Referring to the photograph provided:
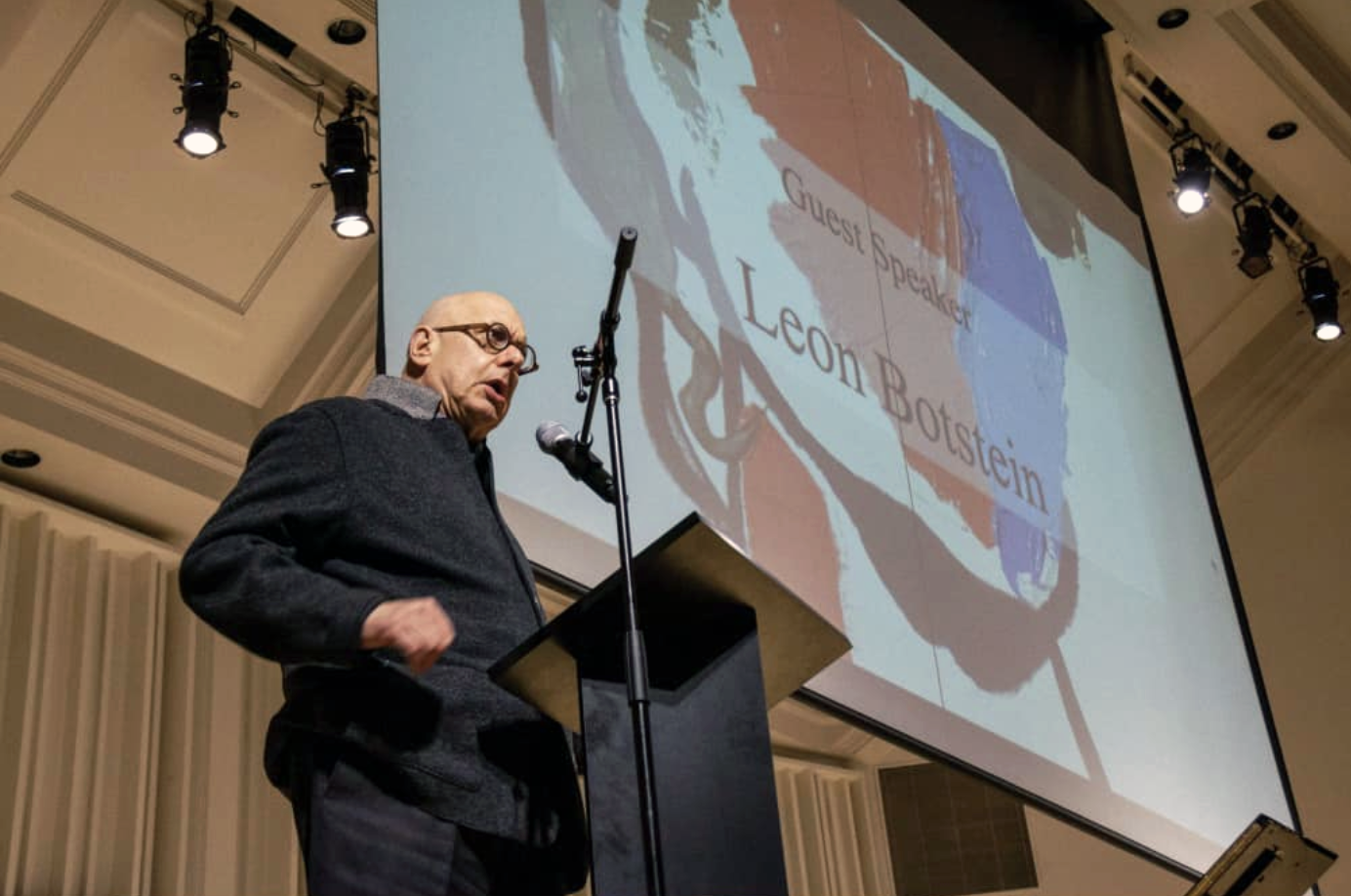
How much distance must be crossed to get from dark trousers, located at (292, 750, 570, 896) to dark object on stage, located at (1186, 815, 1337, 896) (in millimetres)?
1400

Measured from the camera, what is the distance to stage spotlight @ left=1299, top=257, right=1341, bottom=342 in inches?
255

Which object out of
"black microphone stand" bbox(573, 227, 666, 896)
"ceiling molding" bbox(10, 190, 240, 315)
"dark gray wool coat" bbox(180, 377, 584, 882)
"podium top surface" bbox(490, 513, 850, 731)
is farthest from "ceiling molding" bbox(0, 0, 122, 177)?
"podium top surface" bbox(490, 513, 850, 731)

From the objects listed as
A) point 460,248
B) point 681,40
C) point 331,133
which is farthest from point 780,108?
point 331,133

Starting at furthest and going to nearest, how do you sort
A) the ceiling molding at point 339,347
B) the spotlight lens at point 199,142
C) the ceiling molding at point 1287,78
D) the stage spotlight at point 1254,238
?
the stage spotlight at point 1254,238, the ceiling molding at point 1287,78, the ceiling molding at point 339,347, the spotlight lens at point 199,142

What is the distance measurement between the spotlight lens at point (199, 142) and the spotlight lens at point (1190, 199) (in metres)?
3.12

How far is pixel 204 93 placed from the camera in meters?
3.93

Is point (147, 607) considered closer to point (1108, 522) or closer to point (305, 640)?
point (1108, 522)

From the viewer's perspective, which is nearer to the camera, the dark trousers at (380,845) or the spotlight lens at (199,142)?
the dark trousers at (380,845)

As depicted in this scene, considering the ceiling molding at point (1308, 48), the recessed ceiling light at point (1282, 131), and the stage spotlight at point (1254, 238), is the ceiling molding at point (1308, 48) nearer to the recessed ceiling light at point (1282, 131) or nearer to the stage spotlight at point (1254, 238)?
the recessed ceiling light at point (1282, 131)

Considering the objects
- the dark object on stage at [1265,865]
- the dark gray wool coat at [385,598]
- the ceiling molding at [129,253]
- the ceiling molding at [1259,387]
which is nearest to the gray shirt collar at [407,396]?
the dark gray wool coat at [385,598]

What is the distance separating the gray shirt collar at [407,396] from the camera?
6.31 ft

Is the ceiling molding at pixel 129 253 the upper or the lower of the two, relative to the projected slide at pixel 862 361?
upper

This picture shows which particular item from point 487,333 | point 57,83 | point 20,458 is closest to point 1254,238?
point 57,83

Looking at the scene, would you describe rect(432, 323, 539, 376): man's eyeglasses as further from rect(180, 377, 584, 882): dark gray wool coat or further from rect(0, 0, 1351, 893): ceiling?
rect(0, 0, 1351, 893): ceiling
